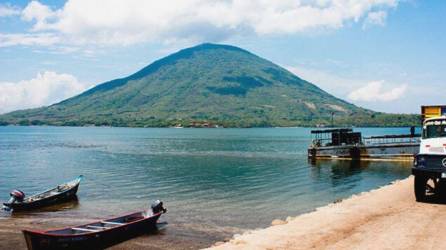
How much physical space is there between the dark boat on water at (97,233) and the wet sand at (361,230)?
6930 millimetres

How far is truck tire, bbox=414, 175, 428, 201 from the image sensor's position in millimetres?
22136

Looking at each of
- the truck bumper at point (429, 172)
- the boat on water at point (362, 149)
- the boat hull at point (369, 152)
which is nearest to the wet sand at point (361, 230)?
the truck bumper at point (429, 172)

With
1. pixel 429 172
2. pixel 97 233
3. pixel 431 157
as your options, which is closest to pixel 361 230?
pixel 429 172

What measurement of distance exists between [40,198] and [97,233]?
46.9 ft

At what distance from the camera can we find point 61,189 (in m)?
36.4

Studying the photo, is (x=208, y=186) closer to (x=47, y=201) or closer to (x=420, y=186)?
(x=47, y=201)

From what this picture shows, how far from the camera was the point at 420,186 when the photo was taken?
22.9 metres

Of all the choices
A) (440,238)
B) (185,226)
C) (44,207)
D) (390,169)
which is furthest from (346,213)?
(390,169)

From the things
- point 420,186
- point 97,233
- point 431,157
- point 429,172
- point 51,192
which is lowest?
point 97,233

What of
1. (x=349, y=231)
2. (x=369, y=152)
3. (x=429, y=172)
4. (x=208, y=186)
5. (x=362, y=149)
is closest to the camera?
(x=349, y=231)

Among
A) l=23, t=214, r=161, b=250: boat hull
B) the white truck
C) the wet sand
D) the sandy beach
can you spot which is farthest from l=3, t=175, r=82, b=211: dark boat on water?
the white truck

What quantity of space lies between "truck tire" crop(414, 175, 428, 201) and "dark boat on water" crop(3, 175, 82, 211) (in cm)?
2699

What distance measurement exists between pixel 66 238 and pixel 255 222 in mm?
11370

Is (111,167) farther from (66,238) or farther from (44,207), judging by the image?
(66,238)
